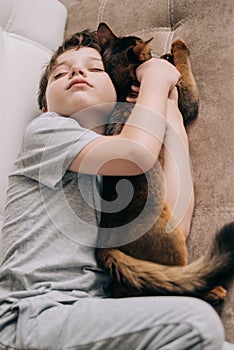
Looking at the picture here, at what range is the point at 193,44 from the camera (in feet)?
3.90

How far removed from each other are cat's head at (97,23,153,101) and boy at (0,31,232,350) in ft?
0.06

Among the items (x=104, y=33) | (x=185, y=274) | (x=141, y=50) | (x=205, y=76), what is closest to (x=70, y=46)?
(x=104, y=33)

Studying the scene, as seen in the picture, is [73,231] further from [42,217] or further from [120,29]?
[120,29]

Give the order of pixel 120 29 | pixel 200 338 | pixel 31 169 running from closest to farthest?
pixel 200 338 < pixel 31 169 < pixel 120 29

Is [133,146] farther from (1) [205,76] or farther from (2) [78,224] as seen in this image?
(1) [205,76]

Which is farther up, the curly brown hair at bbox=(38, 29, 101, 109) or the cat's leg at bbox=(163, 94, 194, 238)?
the curly brown hair at bbox=(38, 29, 101, 109)

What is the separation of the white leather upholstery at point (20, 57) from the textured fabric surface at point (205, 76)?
12cm

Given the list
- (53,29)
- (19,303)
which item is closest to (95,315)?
(19,303)

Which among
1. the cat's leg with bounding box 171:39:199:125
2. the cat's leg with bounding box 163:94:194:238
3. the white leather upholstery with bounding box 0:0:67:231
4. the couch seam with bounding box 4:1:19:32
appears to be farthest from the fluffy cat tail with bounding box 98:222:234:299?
the couch seam with bounding box 4:1:19:32

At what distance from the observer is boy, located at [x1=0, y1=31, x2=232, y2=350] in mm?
765

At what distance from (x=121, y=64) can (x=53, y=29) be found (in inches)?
19.8

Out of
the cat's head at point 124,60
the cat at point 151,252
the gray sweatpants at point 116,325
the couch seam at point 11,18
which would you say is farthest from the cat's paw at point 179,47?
the gray sweatpants at point 116,325

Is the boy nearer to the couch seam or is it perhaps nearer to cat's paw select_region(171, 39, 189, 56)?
cat's paw select_region(171, 39, 189, 56)

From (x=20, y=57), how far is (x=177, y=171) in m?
0.59
